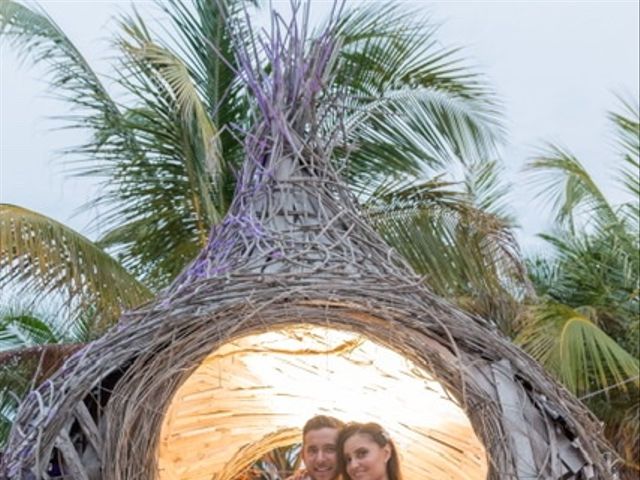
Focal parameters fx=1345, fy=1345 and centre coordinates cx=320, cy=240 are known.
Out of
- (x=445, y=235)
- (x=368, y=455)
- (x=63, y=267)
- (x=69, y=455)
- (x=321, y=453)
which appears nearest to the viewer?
(x=69, y=455)

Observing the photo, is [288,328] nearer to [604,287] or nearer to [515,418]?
[515,418]

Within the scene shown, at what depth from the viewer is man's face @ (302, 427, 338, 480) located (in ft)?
19.1

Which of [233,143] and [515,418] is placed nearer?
[515,418]

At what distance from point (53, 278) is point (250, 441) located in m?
1.87

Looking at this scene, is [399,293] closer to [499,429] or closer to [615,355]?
[499,429]

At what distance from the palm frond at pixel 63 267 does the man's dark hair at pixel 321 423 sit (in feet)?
7.62

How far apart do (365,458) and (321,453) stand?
0.82 ft

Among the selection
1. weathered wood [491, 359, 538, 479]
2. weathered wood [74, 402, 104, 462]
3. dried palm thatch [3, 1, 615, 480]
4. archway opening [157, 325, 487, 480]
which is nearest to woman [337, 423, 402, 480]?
archway opening [157, 325, 487, 480]

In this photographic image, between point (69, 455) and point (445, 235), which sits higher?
point (445, 235)

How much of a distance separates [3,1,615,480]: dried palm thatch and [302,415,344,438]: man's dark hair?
0.97 meters

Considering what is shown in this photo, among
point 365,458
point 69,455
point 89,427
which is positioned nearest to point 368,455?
point 365,458

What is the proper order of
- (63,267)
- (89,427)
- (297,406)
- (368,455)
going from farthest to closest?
(63,267), (297,406), (368,455), (89,427)

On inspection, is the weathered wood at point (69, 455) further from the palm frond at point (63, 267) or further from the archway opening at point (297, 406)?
the palm frond at point (63, 267)

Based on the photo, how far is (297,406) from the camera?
655 cm
